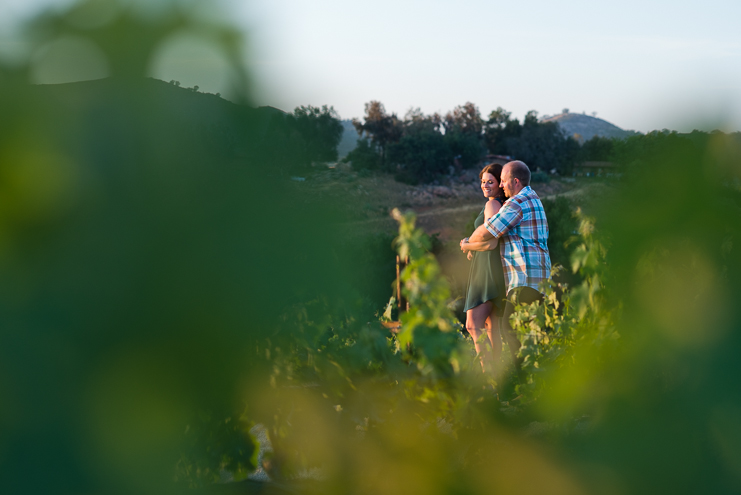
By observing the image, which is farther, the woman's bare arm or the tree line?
the tree line

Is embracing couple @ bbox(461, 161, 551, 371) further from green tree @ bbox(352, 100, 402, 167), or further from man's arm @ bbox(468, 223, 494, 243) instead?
green tree @ bbox(352, 100, 402, 167)

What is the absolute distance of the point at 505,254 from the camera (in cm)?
338

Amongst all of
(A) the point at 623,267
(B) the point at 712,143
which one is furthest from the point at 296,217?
(B) the point at 712,143

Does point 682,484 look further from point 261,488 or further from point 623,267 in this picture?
point 261,488

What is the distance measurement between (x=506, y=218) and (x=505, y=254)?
0.80ft

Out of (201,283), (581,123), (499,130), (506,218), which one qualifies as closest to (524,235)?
(506,218)

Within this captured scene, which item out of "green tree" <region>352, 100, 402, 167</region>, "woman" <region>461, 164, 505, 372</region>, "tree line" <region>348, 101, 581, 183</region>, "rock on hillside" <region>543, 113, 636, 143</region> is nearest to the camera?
"woman" <region>461, 164, 505, 372</region>

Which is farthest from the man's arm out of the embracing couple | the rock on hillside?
the rock on hillside

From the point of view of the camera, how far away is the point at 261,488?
1700mm

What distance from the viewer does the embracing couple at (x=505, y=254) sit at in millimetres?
3242

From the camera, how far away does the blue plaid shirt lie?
10.6 feet

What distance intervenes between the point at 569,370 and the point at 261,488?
3.16 ft

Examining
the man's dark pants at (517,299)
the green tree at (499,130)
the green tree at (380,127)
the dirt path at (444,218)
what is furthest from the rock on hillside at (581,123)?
the man's dark pants at (517,299)

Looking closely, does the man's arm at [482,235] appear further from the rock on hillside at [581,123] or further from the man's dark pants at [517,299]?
the rock on hillside at [581,123]
